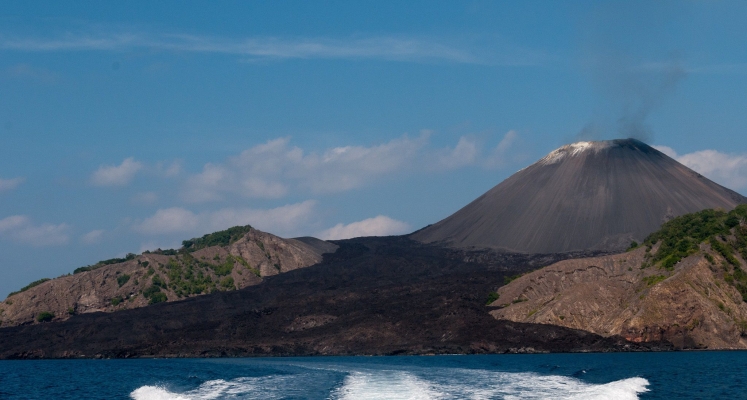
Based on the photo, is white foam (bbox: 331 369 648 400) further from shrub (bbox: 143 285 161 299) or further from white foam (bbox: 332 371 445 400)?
shrub (bbox: 143 285 161 299)

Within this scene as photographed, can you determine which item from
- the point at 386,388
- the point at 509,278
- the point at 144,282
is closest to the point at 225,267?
the point at 144,282

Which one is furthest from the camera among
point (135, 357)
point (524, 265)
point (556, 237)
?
point (556, 237)

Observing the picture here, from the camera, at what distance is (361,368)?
78.1m

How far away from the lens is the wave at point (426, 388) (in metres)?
53.1

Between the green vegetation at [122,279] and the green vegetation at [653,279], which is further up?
the green vegetation at [122,279]

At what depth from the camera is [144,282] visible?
6727 inches

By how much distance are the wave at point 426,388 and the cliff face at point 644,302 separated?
37492 mm

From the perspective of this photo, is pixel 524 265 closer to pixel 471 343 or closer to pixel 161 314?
pixel 471 343

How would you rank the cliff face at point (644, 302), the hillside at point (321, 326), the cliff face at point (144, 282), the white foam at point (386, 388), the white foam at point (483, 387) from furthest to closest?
the cliff face at point (144, 282) → the hillside at point (321, 326) → the cliff face at point (644, 302) → the white foam at point (386, 388) → the white foam at point (483, 387)

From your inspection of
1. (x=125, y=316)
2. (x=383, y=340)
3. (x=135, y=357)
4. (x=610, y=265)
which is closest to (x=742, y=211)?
(x=610, y=265)

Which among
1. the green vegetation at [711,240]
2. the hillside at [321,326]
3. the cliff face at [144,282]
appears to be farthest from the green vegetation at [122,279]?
the green vegetation at [711,240]

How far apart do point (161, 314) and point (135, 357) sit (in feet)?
77.1

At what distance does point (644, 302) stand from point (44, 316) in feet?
361

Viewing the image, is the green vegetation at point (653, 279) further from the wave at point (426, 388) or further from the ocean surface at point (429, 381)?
the wave at point (426, 388)
